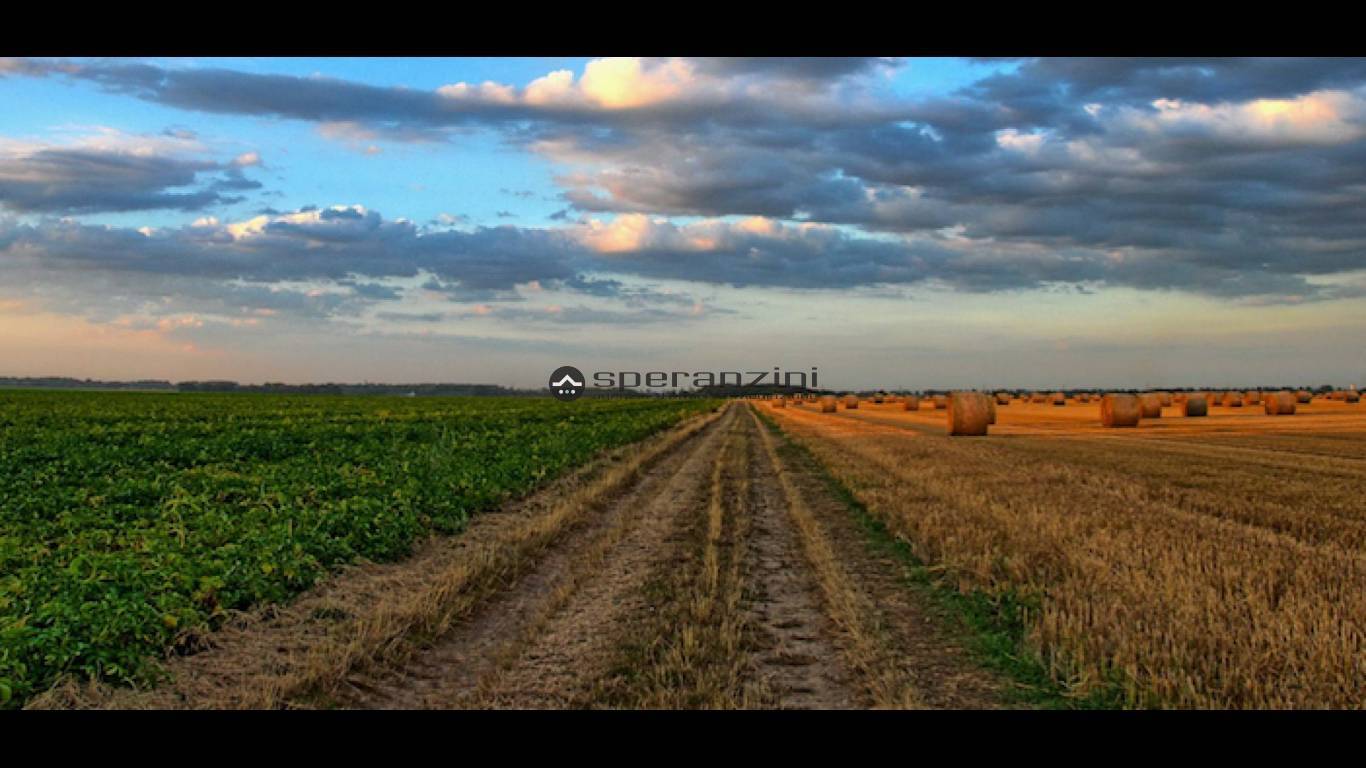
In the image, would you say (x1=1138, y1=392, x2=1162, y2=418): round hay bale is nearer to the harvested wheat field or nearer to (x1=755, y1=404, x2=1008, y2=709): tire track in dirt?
the harvested wheat field

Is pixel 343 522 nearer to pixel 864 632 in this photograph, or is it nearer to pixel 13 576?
pixel 13 576

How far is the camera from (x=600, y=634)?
29.0 feet

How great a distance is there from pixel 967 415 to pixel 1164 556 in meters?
29.8

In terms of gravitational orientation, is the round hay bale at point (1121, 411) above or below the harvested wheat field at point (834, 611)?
above

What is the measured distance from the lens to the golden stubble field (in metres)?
7.15

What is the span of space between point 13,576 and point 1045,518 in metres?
13.9

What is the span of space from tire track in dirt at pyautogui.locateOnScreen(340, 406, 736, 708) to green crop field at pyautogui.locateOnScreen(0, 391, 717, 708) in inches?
90.9

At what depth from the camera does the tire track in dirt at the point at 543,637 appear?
726 centimetres

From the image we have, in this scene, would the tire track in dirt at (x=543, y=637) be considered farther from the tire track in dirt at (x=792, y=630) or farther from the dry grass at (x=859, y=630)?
the dry grass at (x=859, y=630)

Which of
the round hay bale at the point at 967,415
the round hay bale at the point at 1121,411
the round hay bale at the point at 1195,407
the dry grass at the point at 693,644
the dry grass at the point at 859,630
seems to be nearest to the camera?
the dry grass at the point at 693,644

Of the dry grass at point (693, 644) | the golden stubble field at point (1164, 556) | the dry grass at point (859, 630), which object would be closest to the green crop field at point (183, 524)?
the dry grass at point (693, 644)

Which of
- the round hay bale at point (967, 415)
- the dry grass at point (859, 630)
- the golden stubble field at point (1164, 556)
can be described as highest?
the round hay bale at point (967, 415)

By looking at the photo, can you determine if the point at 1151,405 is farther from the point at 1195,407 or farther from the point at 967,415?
the point at 967,415

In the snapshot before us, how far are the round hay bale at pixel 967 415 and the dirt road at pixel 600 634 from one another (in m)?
26.7
